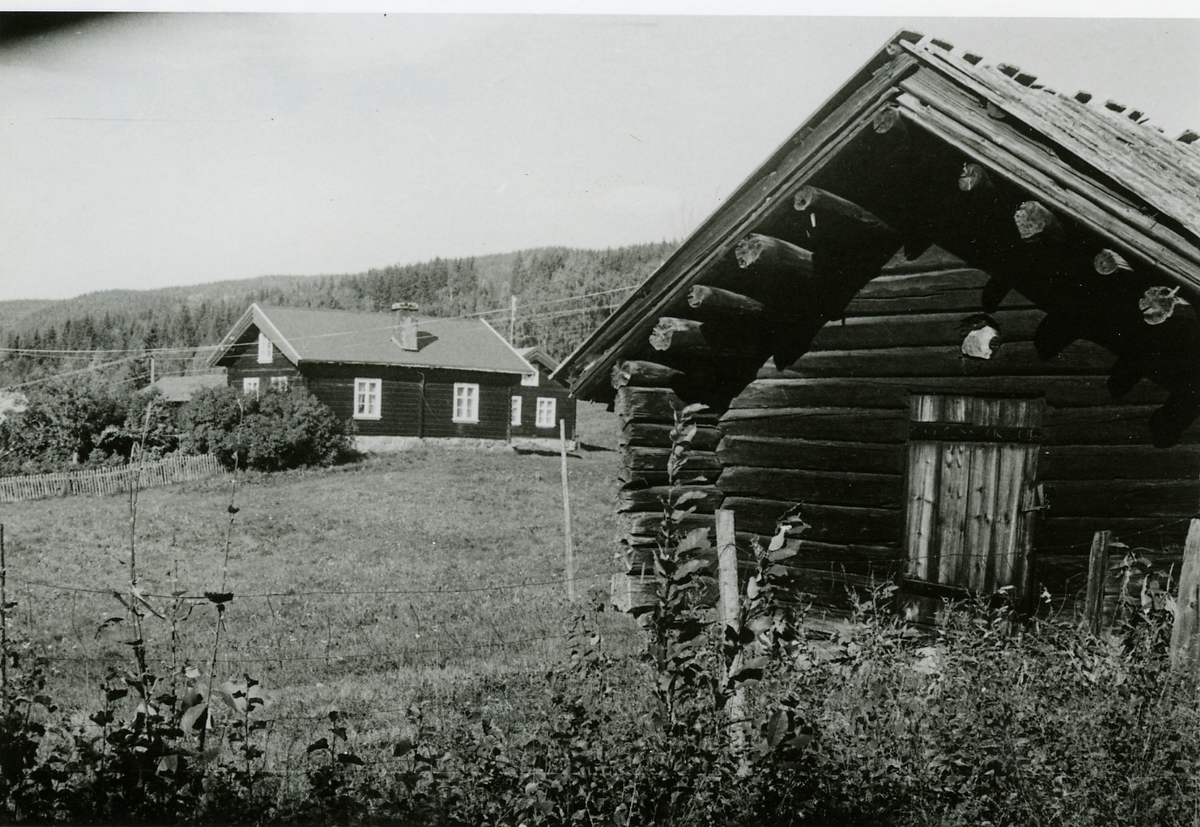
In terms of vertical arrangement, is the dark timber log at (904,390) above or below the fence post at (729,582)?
above

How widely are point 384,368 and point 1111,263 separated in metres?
29.2

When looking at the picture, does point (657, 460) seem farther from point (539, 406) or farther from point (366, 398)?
point (539, 406)

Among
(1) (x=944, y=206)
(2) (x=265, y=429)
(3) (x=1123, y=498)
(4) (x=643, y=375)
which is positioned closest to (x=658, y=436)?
(4) (x=643, y=375)

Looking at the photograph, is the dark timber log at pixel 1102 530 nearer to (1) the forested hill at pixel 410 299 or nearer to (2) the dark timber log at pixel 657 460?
(2) the dark timber log at pixel 657 460

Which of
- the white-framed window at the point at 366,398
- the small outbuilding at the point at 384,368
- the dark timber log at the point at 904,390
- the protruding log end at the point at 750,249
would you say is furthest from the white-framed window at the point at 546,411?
the protruding log end at the point at 750,249

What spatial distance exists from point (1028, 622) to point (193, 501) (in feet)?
65.9

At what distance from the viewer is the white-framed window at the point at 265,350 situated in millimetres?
31875

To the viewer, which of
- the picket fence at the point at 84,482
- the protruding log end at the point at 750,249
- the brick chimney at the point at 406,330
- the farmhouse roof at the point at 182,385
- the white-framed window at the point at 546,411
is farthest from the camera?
the white-framed window at the point at 546,411

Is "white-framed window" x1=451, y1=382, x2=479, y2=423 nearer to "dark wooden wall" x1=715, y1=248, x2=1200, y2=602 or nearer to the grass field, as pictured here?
the grass field

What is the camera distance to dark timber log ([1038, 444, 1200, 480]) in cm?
528

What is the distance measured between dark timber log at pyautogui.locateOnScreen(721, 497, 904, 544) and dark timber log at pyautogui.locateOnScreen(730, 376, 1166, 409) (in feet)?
2.59

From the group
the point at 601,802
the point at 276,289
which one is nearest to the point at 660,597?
the point at 601,802

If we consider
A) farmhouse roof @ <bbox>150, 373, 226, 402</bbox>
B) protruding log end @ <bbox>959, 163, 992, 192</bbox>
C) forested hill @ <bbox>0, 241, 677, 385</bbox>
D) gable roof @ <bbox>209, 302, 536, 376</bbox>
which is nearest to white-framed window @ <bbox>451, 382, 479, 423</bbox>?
gable roof @ <bbox>209, 302, 536, 376</bbox>

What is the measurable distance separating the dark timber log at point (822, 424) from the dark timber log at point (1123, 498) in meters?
1.10
